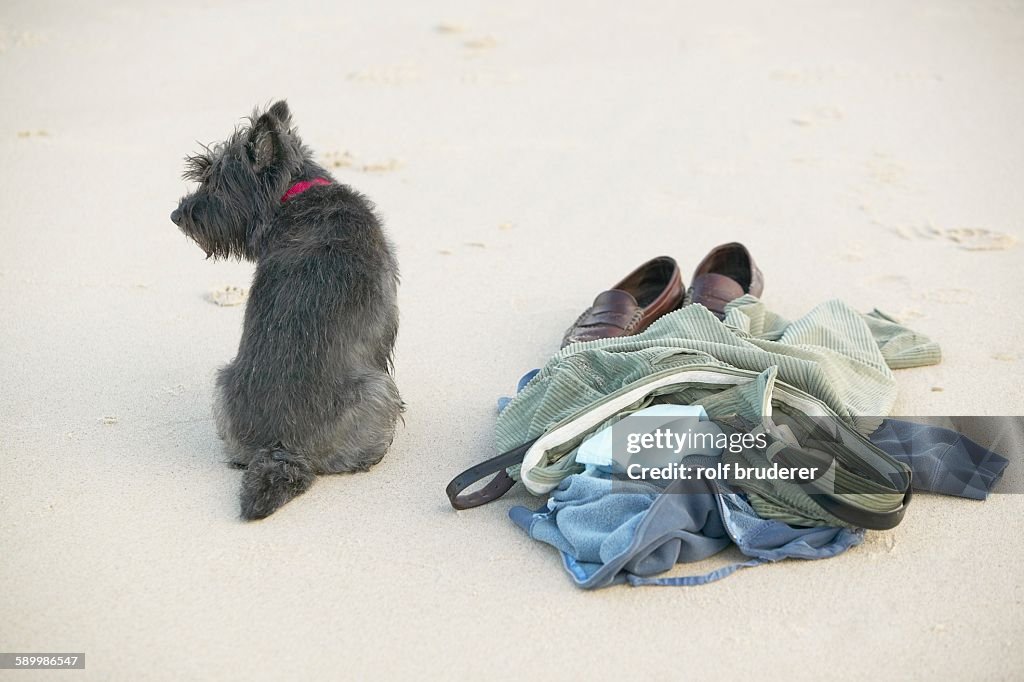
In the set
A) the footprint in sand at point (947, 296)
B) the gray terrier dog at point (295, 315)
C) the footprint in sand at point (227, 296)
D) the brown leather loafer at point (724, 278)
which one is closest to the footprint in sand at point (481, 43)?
the footprint in sand at point (227, 296)

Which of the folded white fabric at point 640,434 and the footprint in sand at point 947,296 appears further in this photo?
the footprint in sand at point 947,296

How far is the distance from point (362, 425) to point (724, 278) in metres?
2.17

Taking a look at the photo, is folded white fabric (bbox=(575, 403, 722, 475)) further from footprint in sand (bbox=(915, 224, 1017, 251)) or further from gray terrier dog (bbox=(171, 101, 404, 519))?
footprint in sand (bbox=(915, 224, 1017, 251))

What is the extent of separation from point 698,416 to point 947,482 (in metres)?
0.98

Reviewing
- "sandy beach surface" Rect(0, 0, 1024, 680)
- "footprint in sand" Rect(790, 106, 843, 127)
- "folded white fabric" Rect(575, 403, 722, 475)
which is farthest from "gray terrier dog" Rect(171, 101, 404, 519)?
"footprint in sand" Rect(790, 106, 843, 127)

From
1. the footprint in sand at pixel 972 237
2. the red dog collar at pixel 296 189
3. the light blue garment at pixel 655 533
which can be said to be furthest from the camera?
the footprint in sand at pixel 972 237

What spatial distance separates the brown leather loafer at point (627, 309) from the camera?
4523mm

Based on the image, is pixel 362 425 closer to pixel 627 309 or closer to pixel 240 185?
pixel 240 185

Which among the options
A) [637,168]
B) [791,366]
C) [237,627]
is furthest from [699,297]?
[237,627]

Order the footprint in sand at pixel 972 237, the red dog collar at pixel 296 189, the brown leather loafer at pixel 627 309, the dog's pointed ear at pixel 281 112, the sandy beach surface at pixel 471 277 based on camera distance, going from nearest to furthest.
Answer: the sandy beach surface at pixel 471 277 < the red dog collar at pixel 296 189 < the dog's pointed ear at pixel 281 112 < the brown leather loafer at pixel 627 309 < the footprint in sand at pixel 972 237

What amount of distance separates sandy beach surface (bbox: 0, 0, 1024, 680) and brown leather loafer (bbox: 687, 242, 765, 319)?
0.37 m

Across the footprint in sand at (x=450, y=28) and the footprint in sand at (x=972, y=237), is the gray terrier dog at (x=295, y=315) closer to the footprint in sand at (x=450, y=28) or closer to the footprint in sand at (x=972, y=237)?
the footprint in sand at (x=972, y=237)

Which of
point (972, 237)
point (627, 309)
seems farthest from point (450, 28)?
point (627, 309)

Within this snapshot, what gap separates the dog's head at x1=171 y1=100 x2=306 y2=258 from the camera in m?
3.75
